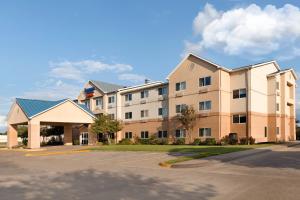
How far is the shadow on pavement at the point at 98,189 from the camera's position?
32.4 ft

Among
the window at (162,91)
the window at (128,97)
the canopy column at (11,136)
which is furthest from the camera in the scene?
the window at (128,97)

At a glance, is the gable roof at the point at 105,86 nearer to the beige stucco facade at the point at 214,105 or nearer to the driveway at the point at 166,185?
the beige stucco facade at the point at 214,105

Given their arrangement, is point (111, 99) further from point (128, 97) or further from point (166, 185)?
point (166, 185)

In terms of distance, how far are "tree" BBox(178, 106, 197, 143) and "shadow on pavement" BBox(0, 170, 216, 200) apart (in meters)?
27.6

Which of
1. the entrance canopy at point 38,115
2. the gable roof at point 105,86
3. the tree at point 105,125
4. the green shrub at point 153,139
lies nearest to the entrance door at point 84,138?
the tree at point 105,125

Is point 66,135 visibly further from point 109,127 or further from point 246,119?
point 246,119

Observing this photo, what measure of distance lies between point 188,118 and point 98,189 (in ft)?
101

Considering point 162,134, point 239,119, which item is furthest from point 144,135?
point 239,119

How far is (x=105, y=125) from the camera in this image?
4772 centimetres

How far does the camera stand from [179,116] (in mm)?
43188

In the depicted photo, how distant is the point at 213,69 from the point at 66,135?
26.4 meters

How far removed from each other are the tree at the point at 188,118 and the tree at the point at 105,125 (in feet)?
38.3

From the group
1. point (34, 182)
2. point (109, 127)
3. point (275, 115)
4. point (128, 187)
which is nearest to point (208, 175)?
point (128, 187)

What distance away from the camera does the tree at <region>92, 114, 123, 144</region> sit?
1849 inches
